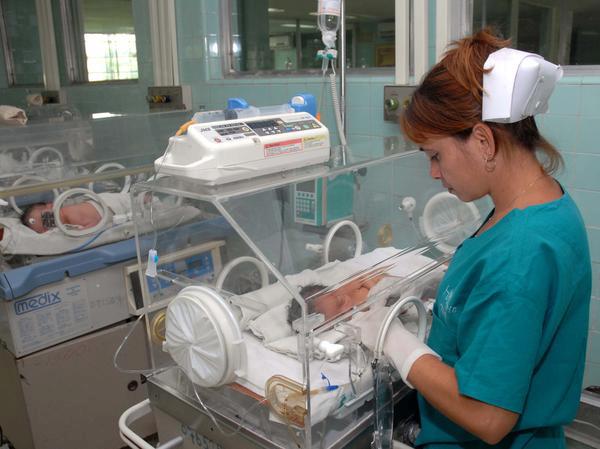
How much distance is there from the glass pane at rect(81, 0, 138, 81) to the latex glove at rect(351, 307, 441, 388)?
10.5ft

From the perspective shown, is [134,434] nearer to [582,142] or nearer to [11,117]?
[582,142]

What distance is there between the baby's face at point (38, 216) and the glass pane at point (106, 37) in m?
1.96

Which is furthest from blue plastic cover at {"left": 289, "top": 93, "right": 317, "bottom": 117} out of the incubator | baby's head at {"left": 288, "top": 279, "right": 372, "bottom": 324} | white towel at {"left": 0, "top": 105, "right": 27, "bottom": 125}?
white towel at {"left": 0, "top": 105, "right": 27, "bottom": 125}

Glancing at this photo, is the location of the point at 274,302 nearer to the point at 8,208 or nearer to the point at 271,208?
the point at 271,208

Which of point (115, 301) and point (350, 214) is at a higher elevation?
point (350, 214)

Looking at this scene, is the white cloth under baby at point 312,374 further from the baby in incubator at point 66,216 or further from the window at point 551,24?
the window at point 551,24

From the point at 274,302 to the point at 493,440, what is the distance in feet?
1.90

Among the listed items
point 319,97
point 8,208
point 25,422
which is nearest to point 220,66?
point 319,97

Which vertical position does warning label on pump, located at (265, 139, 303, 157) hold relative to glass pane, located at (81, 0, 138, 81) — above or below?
below

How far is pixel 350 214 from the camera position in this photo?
69.1 inches

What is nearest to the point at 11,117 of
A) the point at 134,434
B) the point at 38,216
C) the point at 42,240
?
the point at 38,216

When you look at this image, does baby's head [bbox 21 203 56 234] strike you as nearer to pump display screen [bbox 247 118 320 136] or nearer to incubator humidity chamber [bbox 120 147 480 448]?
incubator humidity chamber [bbox 120 147 480 448]

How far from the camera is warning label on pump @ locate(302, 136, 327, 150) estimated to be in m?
1.43

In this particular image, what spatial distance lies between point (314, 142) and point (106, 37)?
3.26m
